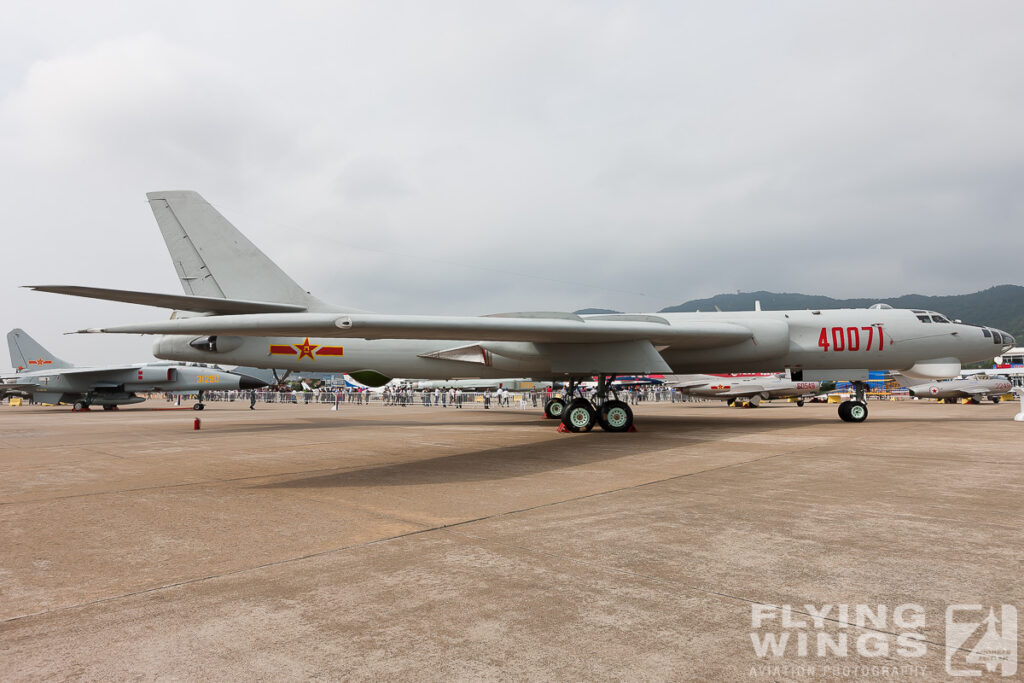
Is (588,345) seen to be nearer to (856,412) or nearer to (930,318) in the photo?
(856,412)

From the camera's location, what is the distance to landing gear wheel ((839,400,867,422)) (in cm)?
1520

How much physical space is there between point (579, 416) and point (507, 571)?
364 inches

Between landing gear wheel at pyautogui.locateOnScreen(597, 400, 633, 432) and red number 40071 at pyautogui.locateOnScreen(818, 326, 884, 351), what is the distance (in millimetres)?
5706

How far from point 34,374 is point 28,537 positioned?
36.8 m

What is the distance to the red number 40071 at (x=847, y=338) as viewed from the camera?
14.1m

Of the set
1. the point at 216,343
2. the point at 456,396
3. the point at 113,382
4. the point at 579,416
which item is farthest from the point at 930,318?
the point at 113,382

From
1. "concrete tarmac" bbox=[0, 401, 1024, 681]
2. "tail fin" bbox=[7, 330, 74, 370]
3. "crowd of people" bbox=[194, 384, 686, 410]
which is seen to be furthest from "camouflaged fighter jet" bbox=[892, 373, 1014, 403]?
"tail fin" bbox=[7, 330, 74, 370]

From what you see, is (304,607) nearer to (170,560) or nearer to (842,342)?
(170,560)

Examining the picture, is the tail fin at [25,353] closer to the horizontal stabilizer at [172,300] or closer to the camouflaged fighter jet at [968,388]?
the horizontal stabilizer at [172,300]

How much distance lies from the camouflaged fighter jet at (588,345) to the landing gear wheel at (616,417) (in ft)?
0.07

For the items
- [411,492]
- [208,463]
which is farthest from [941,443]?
[208,463]

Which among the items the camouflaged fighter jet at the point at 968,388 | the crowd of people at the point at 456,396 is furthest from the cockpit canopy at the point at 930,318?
the crowd of people at the point at 456,396

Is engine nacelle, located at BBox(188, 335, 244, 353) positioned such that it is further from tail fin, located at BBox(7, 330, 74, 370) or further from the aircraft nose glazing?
tail fin, located at BBox(7, 330, 74, 370)

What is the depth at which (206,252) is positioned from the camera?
13.8 meters
